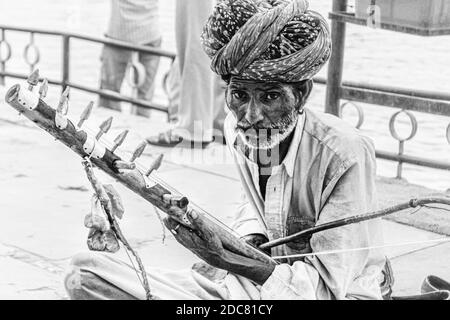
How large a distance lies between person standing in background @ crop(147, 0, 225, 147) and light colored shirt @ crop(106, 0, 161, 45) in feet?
4.54

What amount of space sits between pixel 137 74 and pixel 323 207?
5180mm

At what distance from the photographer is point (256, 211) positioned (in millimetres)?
3680

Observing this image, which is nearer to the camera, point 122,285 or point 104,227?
point 104,227

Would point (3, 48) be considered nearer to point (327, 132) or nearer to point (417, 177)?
point (417, 177)

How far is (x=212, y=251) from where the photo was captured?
3.18 meters

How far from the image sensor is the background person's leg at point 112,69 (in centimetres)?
863

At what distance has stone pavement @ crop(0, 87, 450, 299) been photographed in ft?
16.4

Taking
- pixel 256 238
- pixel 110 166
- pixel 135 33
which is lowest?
pixel 135 33

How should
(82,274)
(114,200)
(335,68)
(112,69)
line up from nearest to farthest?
(114,200), (82,274), (335,68), (112,69)

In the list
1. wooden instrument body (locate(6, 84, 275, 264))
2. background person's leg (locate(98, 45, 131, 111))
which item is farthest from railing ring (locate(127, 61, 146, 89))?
wooden instrument body (locate(6, 84, 275, 264))

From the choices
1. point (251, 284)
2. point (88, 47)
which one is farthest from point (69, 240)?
point (88, 47)

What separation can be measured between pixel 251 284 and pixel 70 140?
2.59ft

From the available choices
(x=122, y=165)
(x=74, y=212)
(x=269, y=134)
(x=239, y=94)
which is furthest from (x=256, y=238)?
(x=74, y=212)

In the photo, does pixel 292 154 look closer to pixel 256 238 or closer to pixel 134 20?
pixel 256 238
